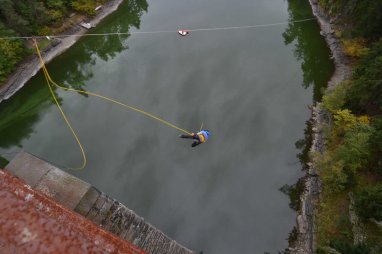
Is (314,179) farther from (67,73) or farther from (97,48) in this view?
(97,48)

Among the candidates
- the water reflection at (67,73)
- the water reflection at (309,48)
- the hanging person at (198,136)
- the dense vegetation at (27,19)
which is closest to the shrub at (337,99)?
the water reflection at (309,48)

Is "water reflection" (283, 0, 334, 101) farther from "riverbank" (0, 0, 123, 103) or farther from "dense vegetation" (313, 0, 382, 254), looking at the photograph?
"riverbank" (0, 0, 123, 103)

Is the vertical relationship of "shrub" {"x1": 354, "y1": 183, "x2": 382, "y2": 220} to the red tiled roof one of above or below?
below

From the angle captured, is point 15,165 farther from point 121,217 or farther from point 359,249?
point 359,249

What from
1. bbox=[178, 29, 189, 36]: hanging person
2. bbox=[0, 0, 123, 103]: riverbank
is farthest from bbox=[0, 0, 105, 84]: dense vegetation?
Answer: bbox=[178, 29, 189, 36]: hanging person

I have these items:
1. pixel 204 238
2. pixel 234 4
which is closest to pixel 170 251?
pixel 204 238

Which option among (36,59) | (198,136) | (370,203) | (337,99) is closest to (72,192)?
(198,136)

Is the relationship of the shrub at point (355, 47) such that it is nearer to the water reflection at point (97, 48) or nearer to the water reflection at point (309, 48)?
the water reflection at point (309, 48)
